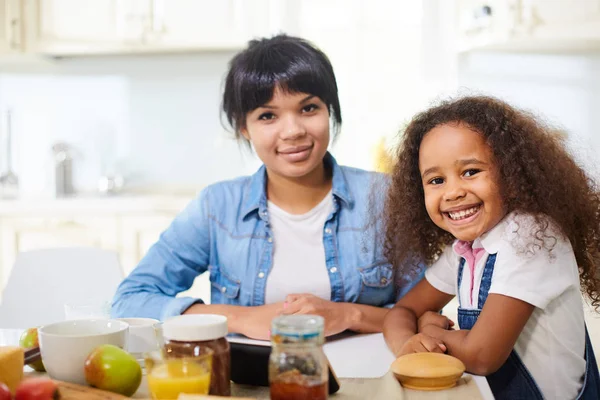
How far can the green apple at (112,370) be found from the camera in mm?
965

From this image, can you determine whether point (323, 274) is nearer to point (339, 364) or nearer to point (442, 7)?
point (339, 364)

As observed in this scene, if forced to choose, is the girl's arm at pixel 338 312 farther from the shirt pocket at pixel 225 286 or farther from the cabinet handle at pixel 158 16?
the cabinet handle at pixel 158 16

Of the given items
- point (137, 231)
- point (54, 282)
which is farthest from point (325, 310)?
point (137, 231)

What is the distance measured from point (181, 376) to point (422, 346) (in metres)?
0.48

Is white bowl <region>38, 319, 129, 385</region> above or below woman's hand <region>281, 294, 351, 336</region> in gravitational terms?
above

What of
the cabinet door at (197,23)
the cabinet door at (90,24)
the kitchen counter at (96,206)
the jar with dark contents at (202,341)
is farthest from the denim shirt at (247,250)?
the cabinet door at (90,24)

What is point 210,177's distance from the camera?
399 centimetres

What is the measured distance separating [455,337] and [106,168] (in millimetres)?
3087

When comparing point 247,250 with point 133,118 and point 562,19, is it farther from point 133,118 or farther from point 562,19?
point 133,118

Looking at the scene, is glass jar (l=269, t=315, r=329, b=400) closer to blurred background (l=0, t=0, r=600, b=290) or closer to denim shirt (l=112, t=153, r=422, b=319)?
denim shirt (l=112, t=153, r=422, b=319)

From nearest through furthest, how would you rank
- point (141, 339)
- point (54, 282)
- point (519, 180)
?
point (141, 339)
point (519, 180)
point (54, 282)

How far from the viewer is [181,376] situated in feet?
2.90

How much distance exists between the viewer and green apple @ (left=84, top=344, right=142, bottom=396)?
3.17ft

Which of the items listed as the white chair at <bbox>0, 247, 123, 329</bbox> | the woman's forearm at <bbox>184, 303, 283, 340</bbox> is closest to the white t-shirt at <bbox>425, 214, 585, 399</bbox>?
the woman's forearm at <bbox>184, 303, 283, 340</bbox>
